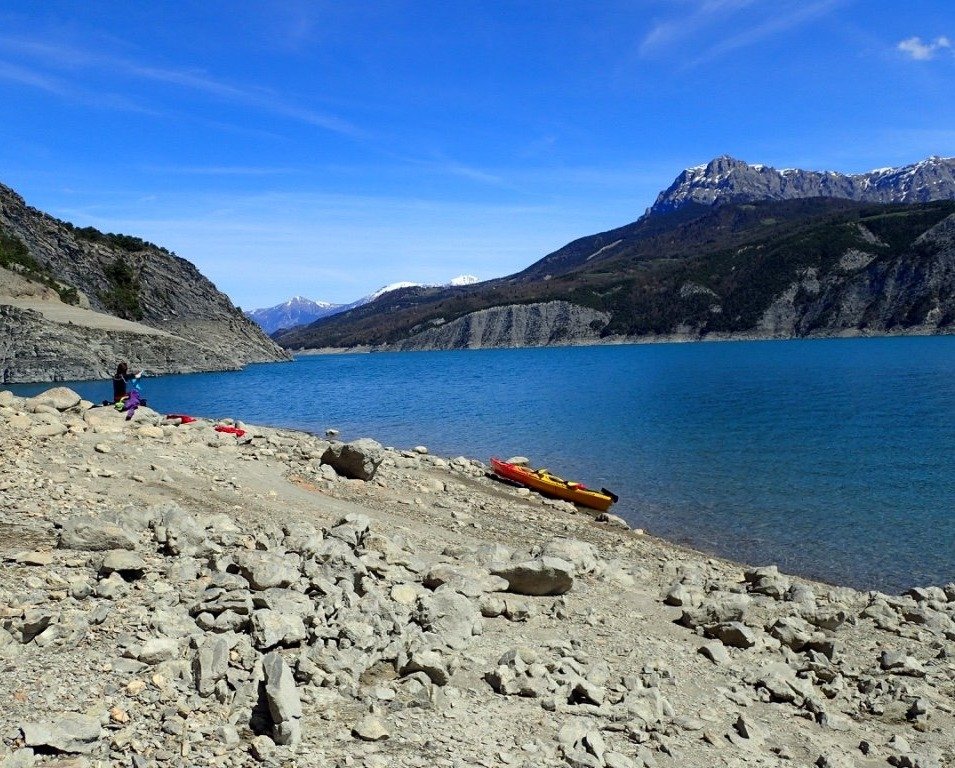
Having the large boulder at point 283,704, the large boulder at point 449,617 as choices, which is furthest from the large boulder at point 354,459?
the large boulder at point 283,704

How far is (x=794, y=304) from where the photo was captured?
198 metres

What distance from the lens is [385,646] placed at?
7.55 metres

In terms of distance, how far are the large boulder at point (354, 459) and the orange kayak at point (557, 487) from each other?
6480 millimetres

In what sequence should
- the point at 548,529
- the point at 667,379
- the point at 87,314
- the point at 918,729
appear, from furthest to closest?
the point at 87,314, the point at 667,379, the point at 548,529, the point at 918,729

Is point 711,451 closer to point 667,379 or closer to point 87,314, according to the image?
point 667,379

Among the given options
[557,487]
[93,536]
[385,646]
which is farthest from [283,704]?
[557,487]

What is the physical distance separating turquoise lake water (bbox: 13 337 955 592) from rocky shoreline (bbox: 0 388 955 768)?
14.9 feet

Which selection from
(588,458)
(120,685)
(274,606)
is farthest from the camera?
(588,458)

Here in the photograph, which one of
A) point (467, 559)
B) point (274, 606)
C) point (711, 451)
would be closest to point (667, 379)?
point (711, 451)

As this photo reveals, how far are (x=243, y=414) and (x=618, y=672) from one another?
158 ft

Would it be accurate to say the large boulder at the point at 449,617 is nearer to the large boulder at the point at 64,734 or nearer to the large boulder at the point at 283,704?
the large boulder at the point at 283,704

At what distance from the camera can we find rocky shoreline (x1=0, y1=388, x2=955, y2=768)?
590cm

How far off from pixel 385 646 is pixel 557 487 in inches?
627

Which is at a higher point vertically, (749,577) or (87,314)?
(87,314)
